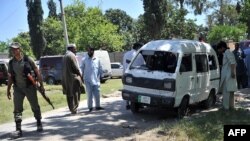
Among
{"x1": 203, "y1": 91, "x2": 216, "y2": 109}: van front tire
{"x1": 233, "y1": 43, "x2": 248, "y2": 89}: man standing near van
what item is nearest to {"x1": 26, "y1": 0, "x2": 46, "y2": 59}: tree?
{"x1": 233, "y1": 43, "x2": 248, "y2": 89}: man standing near van

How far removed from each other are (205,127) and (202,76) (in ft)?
10.7

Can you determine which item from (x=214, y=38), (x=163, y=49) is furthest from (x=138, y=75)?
(x=214, y=38)

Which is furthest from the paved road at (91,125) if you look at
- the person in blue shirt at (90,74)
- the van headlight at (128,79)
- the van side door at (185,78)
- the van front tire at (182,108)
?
the van headlight at (128,79)

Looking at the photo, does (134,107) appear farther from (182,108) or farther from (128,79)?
(182,108)

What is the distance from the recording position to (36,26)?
193 feet

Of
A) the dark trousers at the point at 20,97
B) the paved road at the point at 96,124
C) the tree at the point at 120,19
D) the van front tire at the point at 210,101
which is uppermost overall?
the tree at the point at 120,19

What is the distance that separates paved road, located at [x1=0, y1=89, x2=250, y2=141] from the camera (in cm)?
936

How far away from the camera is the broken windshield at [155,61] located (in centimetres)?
1123

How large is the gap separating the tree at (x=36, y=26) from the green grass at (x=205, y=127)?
1961 inches

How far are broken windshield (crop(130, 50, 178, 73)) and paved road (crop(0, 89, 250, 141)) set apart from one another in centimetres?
129

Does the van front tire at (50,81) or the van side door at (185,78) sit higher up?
the van side door at (185,78)

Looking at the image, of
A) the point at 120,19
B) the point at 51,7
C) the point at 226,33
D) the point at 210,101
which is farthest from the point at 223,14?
the point at 210,101

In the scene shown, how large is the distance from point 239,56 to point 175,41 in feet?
18.2

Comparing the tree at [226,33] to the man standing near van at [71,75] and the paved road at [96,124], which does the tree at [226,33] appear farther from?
the man standing near van at [71,75]
